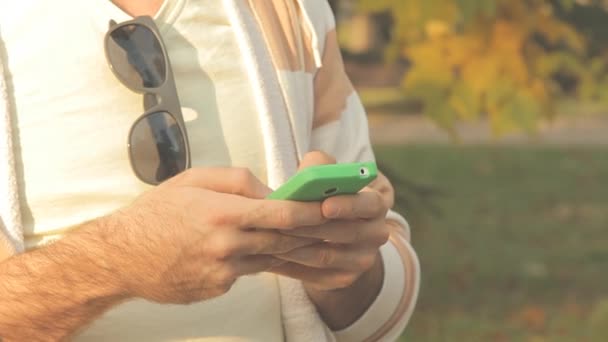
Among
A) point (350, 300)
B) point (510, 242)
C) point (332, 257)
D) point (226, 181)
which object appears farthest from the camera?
point (510, 242)

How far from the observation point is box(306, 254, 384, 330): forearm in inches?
75.9

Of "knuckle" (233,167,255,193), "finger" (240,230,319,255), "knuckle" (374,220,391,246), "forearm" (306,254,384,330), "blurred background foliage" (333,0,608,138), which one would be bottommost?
"blurred background foliage" (333,0,608,138)

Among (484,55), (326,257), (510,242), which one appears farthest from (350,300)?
(510,242)

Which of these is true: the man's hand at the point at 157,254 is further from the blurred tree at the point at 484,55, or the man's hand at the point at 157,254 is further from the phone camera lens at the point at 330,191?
the blurred tree at the point at 484,55

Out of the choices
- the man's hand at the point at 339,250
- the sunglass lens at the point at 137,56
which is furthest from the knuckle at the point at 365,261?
the sunglass lens at the point at 137,56

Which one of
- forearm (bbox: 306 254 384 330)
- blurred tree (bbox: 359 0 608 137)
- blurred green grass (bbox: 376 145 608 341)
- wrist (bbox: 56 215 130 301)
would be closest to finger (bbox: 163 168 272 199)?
wrist (bbox: 56 215 130 301)

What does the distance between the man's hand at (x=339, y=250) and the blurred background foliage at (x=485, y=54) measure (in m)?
2.40

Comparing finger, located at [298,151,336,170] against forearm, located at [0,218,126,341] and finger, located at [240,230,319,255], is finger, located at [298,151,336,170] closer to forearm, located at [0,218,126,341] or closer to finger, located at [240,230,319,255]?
finger, located at [240,230,319,255]

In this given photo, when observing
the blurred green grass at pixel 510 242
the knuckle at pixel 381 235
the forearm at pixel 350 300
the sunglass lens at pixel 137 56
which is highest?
the sunglass lens at pixel 137 56

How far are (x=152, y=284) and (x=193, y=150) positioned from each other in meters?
0.26

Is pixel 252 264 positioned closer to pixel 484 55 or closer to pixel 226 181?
pixel 226 181

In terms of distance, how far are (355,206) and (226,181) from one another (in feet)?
0.55

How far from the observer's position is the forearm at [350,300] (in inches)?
75.9

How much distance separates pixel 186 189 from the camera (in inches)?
63.2
